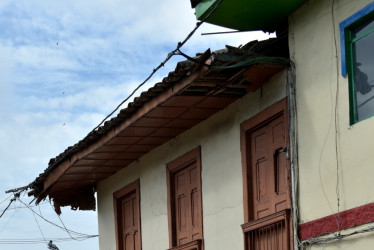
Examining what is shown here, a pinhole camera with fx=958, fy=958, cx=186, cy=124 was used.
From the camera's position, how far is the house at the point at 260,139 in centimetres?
1140

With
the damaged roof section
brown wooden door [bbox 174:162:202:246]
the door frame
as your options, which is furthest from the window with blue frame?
brown wooden door [bbox 174:162:202:246]

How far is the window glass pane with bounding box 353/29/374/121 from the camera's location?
36.9 ft

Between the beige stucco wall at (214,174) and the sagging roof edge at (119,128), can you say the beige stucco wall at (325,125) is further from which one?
the sagging roof edge at (119,128)

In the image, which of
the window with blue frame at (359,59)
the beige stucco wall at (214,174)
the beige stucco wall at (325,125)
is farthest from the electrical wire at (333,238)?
the beige stucco wall at (214,174)

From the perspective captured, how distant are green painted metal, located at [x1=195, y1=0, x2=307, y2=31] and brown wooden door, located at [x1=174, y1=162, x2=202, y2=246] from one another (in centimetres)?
327

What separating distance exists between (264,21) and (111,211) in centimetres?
732

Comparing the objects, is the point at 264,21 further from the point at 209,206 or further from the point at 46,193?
the point at 46,193

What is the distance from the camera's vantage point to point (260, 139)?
1380cm

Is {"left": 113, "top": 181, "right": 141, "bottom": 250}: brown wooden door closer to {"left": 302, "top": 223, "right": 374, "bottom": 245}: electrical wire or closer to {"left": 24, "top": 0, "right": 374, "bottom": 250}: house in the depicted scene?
{"left": 24, "top": 0, "right": 374, "bottom": 250}: house

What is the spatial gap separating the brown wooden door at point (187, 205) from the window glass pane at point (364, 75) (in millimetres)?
4527

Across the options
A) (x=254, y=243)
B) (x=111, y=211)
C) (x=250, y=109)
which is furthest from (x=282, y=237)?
(x=111, y=211)

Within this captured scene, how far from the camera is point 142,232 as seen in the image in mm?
17516

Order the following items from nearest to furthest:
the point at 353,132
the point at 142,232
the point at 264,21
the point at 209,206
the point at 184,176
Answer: the point at 353,132
the point at 264,21
the point at 209,206
the point at 184,176
the point at 142,232

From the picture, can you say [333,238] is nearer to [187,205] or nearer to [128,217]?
[187,205]
